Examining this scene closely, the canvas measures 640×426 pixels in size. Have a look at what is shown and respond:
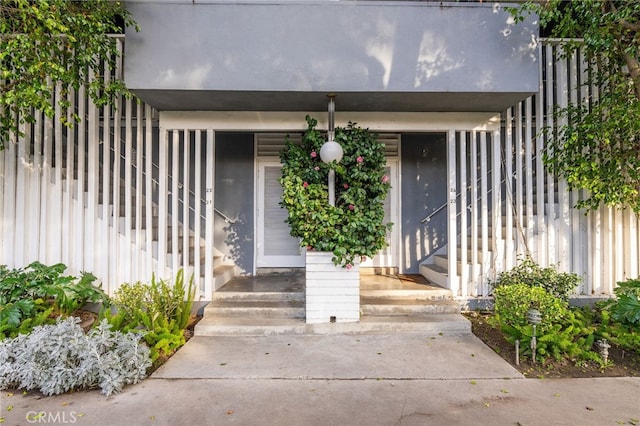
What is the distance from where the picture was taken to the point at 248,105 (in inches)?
168

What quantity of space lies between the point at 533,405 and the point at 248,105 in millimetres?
4272

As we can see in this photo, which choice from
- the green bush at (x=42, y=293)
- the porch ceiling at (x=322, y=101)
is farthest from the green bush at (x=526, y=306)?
the green bush at (x=42, y=293)

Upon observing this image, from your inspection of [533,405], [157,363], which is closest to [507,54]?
[533,405]

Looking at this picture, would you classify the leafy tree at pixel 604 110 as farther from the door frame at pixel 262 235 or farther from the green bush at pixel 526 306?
the door frame at pixel 262 235

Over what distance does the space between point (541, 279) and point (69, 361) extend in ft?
16.5

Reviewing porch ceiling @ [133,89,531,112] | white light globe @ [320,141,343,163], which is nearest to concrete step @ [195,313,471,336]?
white light globe @ [320,141,343,163]

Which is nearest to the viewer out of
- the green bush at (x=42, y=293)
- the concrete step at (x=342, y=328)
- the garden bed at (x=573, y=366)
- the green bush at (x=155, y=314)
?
the garden bed at (x=573, y=366)

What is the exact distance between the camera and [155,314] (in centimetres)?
367

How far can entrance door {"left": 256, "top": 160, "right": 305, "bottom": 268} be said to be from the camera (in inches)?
228

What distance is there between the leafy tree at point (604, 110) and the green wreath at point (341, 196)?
2.25m

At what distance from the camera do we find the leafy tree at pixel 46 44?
321cm

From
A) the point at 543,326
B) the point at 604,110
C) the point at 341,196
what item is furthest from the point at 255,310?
the point at 604,110

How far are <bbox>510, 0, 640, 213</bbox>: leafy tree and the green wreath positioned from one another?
2.25 metres

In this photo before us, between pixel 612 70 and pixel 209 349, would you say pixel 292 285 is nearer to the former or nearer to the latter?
pixel 209 349
